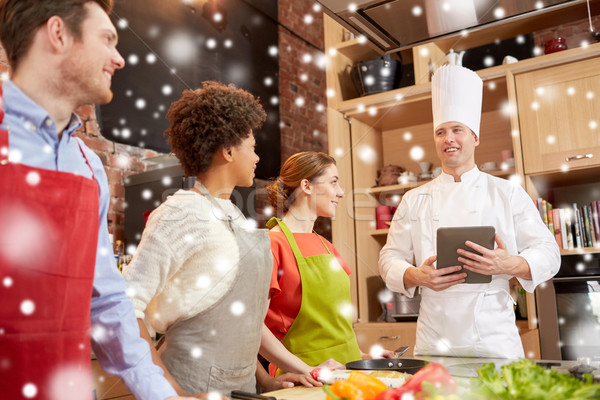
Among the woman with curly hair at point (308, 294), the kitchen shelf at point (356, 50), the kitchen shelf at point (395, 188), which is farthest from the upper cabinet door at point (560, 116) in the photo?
the woman with curly hair at point (308, 294)

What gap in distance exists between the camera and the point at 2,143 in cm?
64

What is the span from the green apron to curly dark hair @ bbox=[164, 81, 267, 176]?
0.48 metres

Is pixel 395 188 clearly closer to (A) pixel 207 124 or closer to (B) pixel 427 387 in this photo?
(A) pixel 207 124

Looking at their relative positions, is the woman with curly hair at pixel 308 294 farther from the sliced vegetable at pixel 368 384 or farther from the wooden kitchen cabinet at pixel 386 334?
the wooden kitchen cabinet at pixel 386 334

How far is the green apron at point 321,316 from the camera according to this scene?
1.39 meters

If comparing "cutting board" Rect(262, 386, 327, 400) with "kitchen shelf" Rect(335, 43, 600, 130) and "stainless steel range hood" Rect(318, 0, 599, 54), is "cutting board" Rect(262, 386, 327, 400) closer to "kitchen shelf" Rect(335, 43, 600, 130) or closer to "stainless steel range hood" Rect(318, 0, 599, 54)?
"stainless steel range hood" Rect(318, 0, 599, 54)

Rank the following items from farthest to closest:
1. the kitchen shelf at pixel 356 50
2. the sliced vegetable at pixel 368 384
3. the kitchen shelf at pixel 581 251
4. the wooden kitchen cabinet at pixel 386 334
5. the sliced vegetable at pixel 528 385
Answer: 1. the kitchen shelf at pixel 356 50
2. the wooden kitchen cabinet at pixel 386 334
3. the kitchen shelf at pixel 581 251
4. the sliced vegetable at pixel 368 384
5. the sliced vegetable at pixel 528 385

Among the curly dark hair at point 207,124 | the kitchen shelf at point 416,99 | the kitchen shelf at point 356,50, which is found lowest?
the curly dark hair at point 207,124

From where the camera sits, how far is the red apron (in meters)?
0.64

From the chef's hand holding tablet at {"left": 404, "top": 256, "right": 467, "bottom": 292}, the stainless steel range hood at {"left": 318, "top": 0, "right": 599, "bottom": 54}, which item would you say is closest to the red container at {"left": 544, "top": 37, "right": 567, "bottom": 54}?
the stainless steel range hood at {"left": 318, "top": 0, "right": 599, "bottom": 54}

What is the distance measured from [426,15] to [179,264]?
2.96 ft

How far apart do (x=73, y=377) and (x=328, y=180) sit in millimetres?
1131

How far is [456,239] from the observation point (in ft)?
4.20

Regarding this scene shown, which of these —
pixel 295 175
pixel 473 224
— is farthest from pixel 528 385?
pixel 295 175
